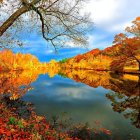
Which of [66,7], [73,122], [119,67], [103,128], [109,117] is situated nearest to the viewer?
[66,7]

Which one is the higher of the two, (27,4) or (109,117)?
(27,4)

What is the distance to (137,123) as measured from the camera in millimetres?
20422

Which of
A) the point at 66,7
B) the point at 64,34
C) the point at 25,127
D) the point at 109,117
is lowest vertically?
the point at 109,117

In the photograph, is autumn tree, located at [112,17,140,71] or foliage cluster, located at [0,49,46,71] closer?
autumn tree, located at [112,17,140,71]

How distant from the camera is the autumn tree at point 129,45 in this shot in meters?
72.4

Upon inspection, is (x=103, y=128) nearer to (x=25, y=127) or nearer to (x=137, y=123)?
(x=137, y=123)

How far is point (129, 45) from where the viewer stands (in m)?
75.4

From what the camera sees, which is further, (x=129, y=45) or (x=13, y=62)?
(x=13, y=62)

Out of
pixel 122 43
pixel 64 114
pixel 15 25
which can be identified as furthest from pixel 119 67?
pixel 15 25

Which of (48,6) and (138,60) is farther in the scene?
(138,60)

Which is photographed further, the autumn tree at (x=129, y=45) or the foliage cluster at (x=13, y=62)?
the foliage cluster at (x=13, y=62)

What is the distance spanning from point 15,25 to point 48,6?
244 centimetres

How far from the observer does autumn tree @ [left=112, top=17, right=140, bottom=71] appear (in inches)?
2849

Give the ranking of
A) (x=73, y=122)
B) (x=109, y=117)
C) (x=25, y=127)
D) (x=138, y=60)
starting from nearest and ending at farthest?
1. (x=25, y=127)
2. (x=73, y=122)
3. (x=109, y=117)
4. (x=138, y=60)
